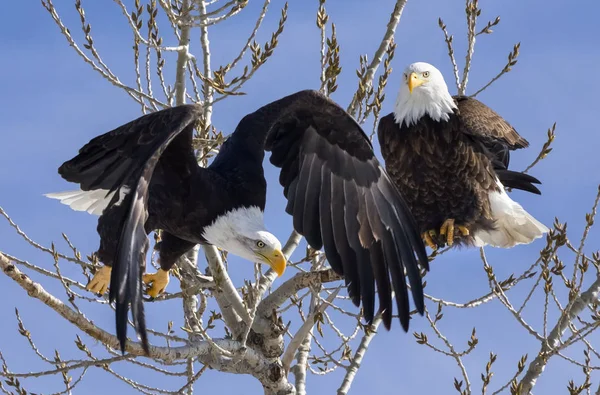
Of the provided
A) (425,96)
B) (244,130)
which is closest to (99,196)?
(244,130)

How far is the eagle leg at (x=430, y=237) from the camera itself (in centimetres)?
671

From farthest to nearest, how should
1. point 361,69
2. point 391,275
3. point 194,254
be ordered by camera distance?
point 194,254
point 361,69
point 391,275

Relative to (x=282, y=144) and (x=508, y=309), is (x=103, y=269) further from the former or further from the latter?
(x=508, y=309)

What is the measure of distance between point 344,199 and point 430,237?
3.13 ft

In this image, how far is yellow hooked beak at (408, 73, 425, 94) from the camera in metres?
6.73

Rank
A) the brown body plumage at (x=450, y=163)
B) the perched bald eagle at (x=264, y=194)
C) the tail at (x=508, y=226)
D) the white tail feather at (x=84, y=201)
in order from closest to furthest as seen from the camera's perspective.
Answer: the perched bald eagle at (x=264, y=194), the white tail feather at (x=84, y=201), the brown body plumage at (x=450, y=163), the tail at (x=508, y=226)

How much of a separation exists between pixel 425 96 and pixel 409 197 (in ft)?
2.39

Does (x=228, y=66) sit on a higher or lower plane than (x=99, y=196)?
higher

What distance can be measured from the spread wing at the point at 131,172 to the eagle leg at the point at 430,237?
1.97 m

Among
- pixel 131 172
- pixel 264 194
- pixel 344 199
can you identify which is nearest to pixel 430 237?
pixel 344 199

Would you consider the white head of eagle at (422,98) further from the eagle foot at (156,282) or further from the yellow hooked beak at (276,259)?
the eagle foot at (156,282)

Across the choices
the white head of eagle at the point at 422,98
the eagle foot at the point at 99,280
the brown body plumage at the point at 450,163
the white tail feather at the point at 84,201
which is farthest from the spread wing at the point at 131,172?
the white head of eagle at the point at 422,98

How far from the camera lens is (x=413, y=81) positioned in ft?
22.2

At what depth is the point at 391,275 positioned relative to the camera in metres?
5.70
